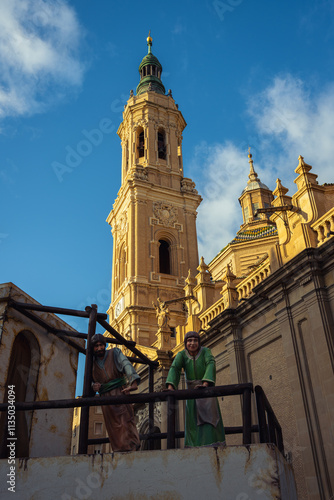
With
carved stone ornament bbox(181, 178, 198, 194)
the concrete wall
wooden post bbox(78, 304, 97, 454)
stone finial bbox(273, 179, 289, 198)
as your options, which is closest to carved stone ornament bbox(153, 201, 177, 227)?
carved stone ornament bbox(181, 178, 198, 194)

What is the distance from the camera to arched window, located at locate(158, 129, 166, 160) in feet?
133

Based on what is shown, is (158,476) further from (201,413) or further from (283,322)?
(283,322)

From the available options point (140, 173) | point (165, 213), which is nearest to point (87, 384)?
point (165, 213)

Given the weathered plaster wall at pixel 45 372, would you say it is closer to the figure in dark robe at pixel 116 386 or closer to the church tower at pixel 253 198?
the figure in dark robe at pixel 116 386

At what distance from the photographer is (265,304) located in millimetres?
15141

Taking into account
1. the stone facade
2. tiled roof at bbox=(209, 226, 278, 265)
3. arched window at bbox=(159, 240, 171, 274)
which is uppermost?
arched window at bbox=(159, 240, 171, 274)

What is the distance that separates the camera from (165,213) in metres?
36.5

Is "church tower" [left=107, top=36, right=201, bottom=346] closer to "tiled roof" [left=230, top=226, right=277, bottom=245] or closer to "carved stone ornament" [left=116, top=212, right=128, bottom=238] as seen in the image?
"carved stone ornament" [left=116, top=212, right=128, bottom=238]

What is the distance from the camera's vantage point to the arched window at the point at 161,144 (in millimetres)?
40438

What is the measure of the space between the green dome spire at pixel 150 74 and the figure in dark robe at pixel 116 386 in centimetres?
4203

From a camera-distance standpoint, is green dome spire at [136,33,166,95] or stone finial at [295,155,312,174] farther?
green dome spire at [136,33,166,95]

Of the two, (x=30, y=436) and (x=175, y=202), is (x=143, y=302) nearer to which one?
(x=175, y=202)

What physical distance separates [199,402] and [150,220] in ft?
100.0

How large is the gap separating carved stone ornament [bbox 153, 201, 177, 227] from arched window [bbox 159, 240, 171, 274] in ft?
5.40
